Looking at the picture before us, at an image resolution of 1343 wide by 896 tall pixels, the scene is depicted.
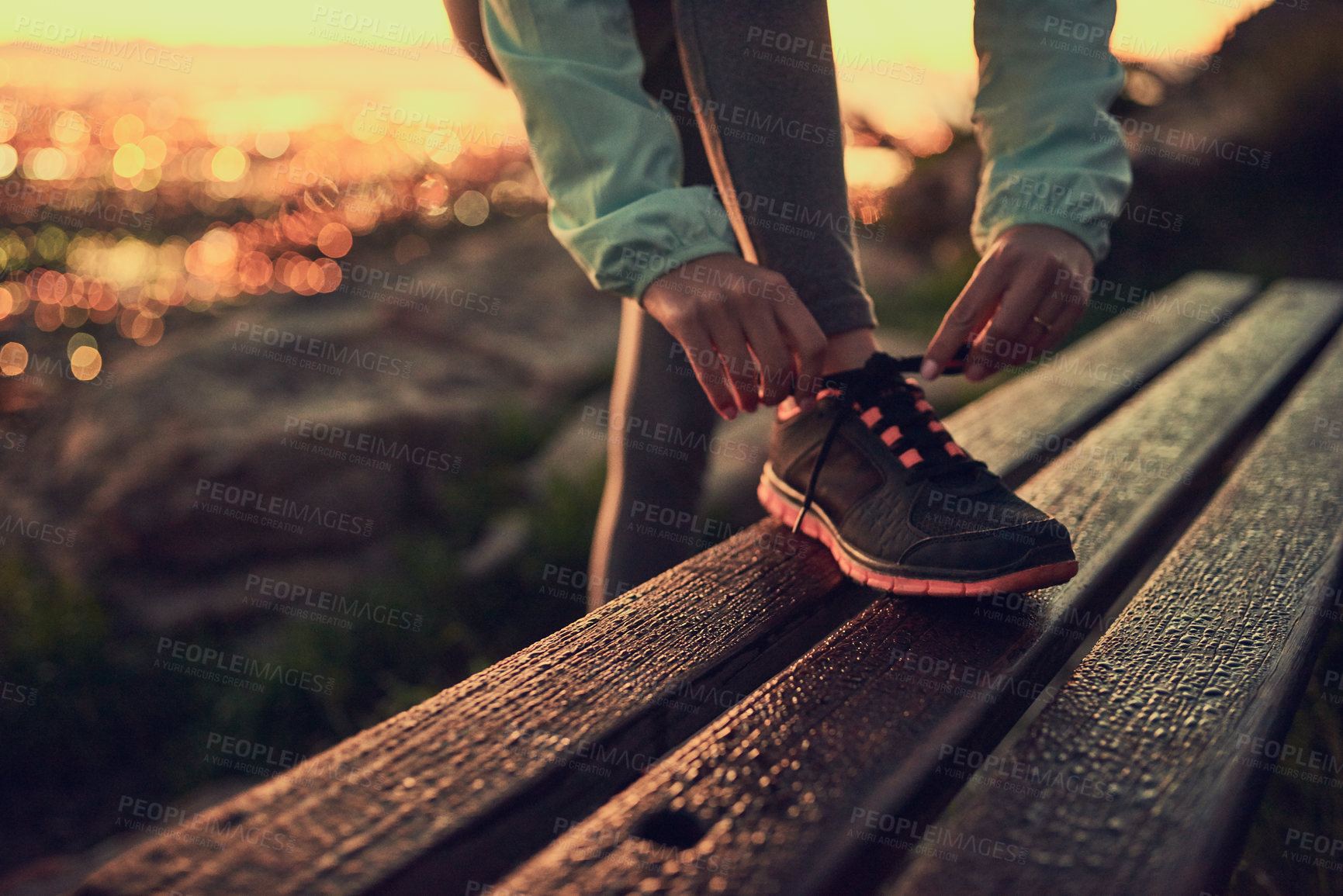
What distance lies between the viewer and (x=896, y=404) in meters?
0.93

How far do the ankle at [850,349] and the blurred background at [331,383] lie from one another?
0.64m

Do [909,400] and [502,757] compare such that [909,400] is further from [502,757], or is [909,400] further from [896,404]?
[502,757]

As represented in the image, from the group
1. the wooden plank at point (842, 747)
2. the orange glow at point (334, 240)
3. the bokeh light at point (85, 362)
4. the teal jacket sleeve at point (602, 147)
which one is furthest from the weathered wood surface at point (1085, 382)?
the orange glow at point (334, 240)

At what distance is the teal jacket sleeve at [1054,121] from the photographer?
0.96 m

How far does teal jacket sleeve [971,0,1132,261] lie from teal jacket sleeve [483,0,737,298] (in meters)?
0.37

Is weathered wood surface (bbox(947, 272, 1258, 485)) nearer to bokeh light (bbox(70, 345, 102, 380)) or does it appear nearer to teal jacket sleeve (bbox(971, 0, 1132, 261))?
teal jacket sleeve (bbox(971, 0, 1132, 261))

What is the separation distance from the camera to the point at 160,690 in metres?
1.88

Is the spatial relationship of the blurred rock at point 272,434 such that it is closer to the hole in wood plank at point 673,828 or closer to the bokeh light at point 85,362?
the bokeh light at point 85,362

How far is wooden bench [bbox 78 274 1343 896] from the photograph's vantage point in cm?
49

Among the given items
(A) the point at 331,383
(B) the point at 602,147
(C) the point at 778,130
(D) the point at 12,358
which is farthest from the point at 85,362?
(C) the point at 778,130

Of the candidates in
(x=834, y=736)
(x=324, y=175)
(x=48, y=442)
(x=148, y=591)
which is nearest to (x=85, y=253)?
(x=324, y=175)

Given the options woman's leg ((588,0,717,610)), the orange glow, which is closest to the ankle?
woman's leg ((588,0,717,610))

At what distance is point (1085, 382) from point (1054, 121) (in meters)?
0.64

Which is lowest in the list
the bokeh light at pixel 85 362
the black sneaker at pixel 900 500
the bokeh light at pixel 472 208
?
the black sneaker at pixel 900 500
